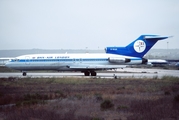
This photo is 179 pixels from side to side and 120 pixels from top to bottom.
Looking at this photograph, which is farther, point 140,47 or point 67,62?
point 140,47

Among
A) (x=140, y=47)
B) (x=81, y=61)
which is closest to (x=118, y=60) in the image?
(x=140, y=47)

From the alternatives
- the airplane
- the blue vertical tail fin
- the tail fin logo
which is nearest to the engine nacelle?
→ the airplane

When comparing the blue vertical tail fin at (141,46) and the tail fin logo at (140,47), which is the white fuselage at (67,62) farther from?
the tail fin logo at (140,47)

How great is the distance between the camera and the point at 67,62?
42938 millimetres

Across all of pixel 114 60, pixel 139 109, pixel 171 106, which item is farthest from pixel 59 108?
pixel 114 60

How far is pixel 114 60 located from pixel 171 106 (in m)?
26.5

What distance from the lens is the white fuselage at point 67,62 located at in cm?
4272

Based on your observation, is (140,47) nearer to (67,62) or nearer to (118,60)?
(118,60)

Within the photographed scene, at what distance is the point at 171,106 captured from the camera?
16.3 m

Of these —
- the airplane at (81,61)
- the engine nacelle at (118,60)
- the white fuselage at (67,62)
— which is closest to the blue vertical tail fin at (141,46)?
the airplane at (81,61)

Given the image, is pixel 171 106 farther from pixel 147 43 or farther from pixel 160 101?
pixel 147 43

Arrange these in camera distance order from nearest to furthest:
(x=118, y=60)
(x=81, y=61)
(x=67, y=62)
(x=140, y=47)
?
1. (x=118, y=60)
2. (x=67, y=62)
3. (x=81, y=61)
4. (x=140, y=47)

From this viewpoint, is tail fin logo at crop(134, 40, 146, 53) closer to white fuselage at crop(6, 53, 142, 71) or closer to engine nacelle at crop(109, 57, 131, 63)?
white fuselage at crop(6, 53, 142, 71)

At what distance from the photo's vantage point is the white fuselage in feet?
140
